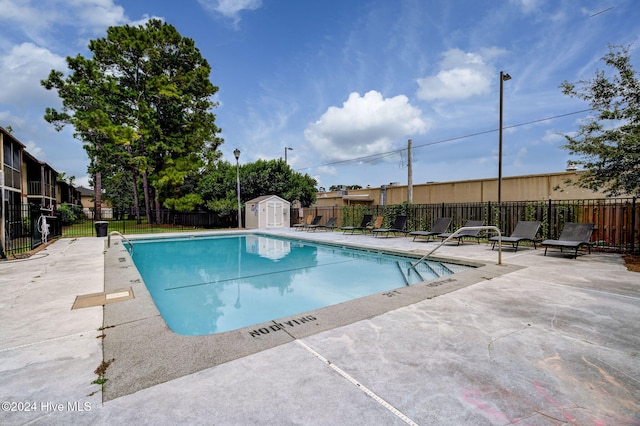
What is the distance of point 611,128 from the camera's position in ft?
27.0

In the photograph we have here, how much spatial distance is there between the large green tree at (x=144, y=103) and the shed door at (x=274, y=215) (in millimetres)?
5759

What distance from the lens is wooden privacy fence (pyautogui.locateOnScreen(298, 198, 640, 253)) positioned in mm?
9234

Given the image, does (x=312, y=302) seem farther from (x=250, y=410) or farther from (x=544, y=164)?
(x=544, y=164)

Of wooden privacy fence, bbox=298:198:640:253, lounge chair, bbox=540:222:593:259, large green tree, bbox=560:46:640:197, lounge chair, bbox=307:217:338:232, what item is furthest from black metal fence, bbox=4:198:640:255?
lounge chair, bbox=307:217:338:232

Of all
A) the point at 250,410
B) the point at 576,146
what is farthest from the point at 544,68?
the point at 250,410

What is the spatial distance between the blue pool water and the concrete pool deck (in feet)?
5.27

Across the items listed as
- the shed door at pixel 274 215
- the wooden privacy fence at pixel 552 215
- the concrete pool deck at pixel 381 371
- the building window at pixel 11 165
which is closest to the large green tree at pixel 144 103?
the building window at pixel 11 165

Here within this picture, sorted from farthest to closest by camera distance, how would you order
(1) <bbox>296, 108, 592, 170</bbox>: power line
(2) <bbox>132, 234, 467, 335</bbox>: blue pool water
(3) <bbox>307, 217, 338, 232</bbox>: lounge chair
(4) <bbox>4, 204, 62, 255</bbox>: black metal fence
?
(3) <bbox>307, 217, 338, 232</bbox>: lounge chair
(1) <bbox>296, 108, 592, 170</bbox>: power line
(4) <bbox>4, 204, 62, 255</bbox>: black metal fence
(2) <bbox>132, 234, 467, 335</bbox>: blue pool water

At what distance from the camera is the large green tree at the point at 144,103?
2098cm

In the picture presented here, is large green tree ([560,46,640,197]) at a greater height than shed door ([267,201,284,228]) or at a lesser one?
greater

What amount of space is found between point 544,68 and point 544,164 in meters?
7.74

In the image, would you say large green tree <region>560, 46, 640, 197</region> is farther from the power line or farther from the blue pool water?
the blue pool water

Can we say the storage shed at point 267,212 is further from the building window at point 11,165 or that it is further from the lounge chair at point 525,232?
the lounge chair at point 525,232

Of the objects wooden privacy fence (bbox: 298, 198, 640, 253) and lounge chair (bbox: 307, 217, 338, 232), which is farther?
lounge chair (bbox: 307, 217, 338, 232)
